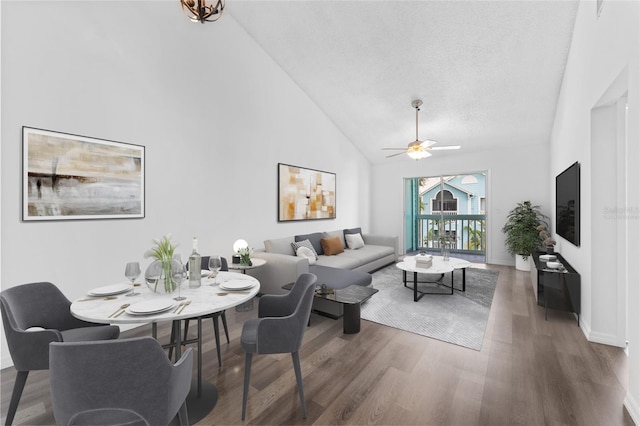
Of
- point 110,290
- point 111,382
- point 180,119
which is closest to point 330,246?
point 180,119

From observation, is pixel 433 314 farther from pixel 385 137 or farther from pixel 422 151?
pixel 385 137

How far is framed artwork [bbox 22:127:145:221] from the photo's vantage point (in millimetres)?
2311

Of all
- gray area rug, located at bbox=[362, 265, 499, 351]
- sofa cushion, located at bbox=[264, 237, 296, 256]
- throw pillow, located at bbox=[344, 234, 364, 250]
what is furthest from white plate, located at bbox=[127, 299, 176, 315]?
throw pillow, located at bbox=[344, 234, 364, 250]

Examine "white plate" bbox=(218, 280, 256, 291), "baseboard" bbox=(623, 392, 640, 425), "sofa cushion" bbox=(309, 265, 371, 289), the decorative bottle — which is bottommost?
"baseboard" bbox=(623, 392, 640, 425)

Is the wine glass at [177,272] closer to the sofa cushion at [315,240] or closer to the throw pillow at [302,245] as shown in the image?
the throw pillow at [302,245]

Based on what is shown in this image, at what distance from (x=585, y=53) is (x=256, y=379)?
4119 mm

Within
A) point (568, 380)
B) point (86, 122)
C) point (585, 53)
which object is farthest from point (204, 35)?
point (568, 380)

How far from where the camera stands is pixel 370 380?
204 cm

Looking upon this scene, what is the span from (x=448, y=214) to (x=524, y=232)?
6.85ft

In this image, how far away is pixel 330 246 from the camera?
5.04 m

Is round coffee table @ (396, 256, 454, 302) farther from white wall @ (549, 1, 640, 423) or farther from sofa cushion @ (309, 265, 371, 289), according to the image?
white wall @ (549, 1, 640, 423)

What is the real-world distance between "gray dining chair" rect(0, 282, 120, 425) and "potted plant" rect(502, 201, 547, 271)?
19.8 feet

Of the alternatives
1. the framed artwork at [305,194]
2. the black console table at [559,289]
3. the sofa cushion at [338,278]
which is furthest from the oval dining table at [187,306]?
the black console table at [559,289]

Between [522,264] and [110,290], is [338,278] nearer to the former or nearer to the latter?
[110,290]
